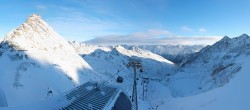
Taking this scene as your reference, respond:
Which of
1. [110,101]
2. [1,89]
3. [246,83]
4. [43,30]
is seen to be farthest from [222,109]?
[43,30]

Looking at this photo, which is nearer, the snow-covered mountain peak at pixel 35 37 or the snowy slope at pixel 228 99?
the snowy slope at pixel 228 99

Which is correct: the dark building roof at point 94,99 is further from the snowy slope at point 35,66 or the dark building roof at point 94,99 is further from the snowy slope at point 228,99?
the snowy slope at point 35,66

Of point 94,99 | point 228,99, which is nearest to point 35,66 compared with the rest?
point 94,99

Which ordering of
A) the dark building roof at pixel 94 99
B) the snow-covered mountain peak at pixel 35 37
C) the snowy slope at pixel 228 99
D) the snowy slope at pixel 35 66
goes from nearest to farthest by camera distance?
the dark building roof at pixel 94 99
the snowy slope at pixel 228 99
the snowy slope at pixel 35 66
the snow-covered mountain peak at pixel 35 37

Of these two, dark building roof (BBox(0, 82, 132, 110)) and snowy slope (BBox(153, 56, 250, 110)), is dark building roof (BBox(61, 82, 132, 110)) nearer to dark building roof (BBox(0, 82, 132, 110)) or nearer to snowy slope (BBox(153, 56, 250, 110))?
dark building roof (BBox(0, 82, 132, 110))

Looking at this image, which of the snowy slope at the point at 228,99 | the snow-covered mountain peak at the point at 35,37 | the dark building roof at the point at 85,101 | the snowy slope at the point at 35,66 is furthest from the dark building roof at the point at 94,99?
the snow-covered mountain peak at the point at 35,37

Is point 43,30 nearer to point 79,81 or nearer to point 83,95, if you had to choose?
point 79,81

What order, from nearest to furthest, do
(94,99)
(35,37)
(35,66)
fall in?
1. (94,99)
2. (35,66)
3. (35,37)

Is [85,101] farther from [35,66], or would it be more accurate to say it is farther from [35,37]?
[35,37]
